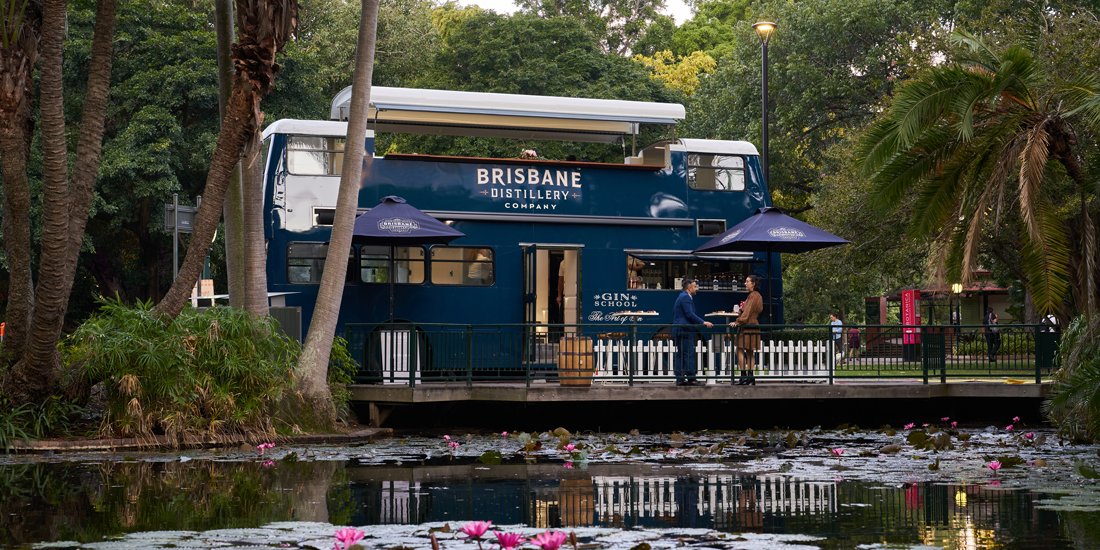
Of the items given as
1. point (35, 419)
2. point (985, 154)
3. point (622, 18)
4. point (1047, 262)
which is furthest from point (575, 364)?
point (622, 18)

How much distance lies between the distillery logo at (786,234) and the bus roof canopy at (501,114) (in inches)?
101

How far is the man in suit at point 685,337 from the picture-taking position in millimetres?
20062

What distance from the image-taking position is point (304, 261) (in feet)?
70.8

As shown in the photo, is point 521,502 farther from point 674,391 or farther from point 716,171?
point 716,171

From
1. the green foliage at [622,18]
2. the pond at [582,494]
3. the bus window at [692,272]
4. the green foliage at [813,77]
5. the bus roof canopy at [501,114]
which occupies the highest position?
the green foliage at [622,18]

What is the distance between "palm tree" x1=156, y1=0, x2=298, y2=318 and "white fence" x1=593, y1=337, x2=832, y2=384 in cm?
610

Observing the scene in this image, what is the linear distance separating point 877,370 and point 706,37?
45.4 m

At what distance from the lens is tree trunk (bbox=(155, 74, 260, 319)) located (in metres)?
17.0

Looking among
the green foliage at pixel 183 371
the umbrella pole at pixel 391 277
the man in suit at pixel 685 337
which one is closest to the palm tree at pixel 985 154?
the man in suit at pixel 685 337

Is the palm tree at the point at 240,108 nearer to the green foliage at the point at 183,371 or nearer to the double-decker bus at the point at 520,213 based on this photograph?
the green foliage at the point at 183,371

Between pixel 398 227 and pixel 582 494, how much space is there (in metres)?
9.60

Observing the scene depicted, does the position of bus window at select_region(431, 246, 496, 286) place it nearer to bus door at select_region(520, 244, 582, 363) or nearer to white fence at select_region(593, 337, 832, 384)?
bus door at select_region(520, 244, 582, 363)

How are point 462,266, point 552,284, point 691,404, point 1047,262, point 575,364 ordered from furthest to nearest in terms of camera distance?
point 552,284 < point 462,266 < point 691,404 < point 575,364 < point 1047,262

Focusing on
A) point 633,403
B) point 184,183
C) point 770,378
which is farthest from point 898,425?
point 184,183
